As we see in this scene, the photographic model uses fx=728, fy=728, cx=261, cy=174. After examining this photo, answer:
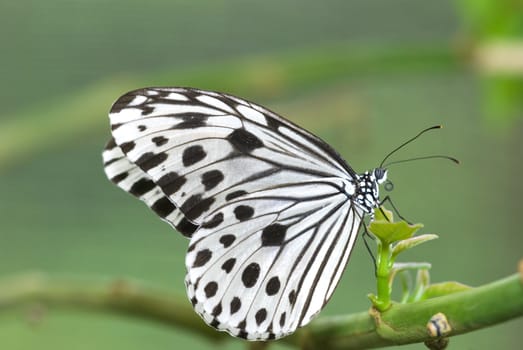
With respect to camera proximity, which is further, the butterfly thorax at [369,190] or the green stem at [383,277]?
the butterfly thorax at [369,190]

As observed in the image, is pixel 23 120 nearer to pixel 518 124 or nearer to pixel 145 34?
pixel 145 34

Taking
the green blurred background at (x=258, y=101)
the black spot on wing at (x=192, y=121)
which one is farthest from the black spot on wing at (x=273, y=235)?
the green blurred background at (x=258, y=101)

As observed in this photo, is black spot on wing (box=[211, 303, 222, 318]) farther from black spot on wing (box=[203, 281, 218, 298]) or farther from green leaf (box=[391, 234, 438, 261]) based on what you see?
green leaf (box=[391, 234, 438, 261])

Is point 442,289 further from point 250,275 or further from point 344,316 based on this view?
point 250,275

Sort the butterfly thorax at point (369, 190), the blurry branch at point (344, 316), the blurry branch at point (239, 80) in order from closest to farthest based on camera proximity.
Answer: the blurry branch at point (344, 316)
the butterfly thorax at point (369, 190)
the blurry branch at point (239, 80)

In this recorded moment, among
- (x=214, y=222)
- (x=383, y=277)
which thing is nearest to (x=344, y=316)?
(x=383, y=277)

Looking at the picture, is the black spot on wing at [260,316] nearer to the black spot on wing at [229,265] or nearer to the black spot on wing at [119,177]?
the black spot on wing at [229,265]

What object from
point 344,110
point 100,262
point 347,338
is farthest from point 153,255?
point 347,338

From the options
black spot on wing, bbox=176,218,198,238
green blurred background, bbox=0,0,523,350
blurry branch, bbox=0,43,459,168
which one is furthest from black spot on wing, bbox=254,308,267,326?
green blurred background, bbox=0,0,523,350
